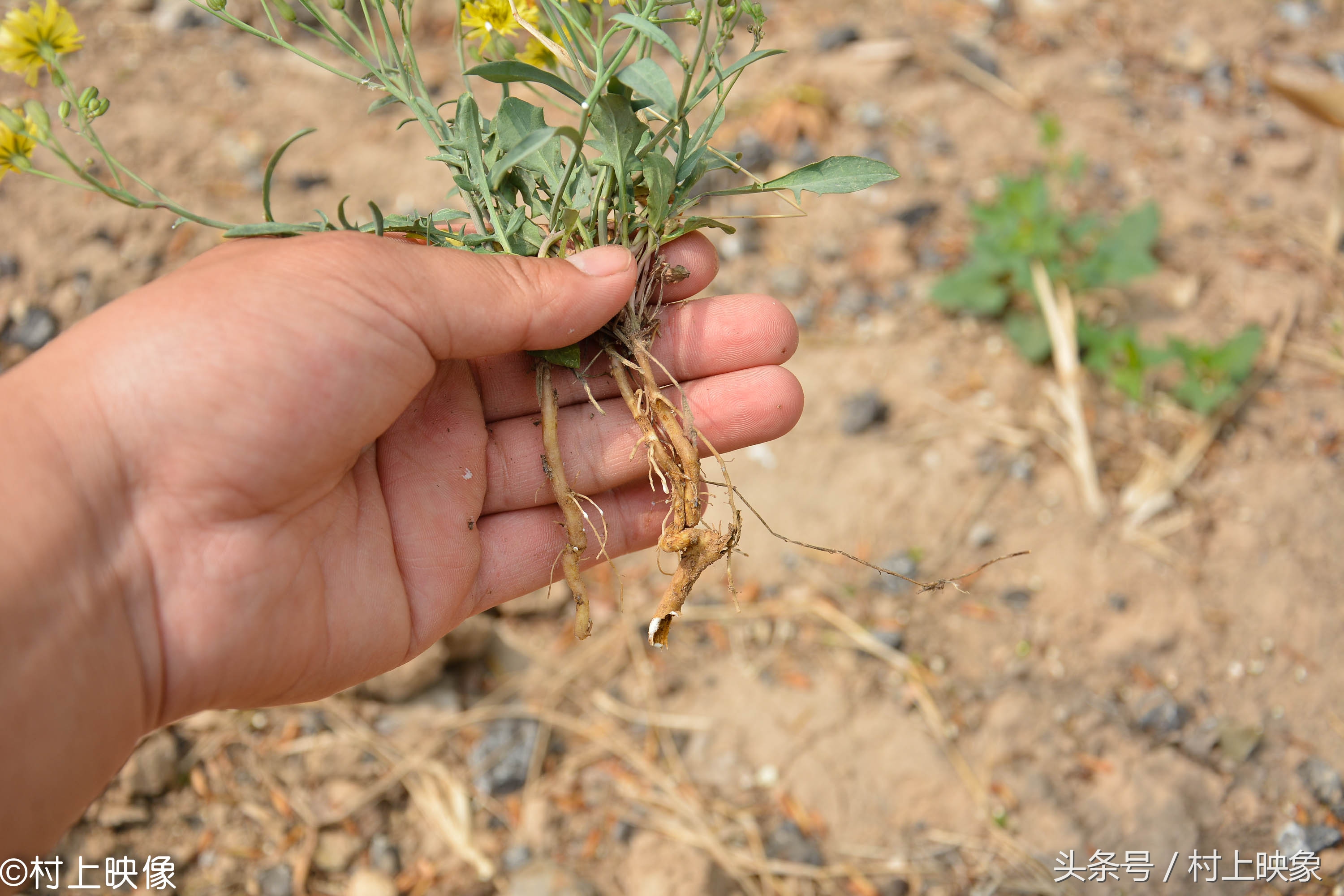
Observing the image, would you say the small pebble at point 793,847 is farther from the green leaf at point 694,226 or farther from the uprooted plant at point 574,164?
the green leaf at point 694,226

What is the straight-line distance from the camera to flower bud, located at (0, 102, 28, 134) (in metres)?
1.51

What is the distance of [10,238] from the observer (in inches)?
133

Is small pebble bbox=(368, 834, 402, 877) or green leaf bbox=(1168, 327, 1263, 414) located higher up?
green leaf bbox=(1168, 327, 1263, 414)

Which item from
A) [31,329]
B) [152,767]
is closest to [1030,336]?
[152,767]

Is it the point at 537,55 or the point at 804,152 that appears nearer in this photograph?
the point at 537,55

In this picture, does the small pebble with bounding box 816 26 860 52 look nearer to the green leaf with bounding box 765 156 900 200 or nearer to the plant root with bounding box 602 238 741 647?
the green leaf with bounding box 765 156 900 200

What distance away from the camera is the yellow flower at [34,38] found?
154cm

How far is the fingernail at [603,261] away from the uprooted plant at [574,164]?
86 millimetres

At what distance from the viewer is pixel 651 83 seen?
1.47 m

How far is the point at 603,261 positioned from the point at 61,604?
1100mm

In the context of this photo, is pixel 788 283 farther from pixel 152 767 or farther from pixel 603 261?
pixel 152 767

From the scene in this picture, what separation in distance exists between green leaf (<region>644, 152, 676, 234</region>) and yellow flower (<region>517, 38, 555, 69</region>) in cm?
38

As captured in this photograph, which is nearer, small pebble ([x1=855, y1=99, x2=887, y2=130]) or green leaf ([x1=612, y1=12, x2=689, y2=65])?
green leaf ([x1=612, y1=12, x2=689, y2=65])

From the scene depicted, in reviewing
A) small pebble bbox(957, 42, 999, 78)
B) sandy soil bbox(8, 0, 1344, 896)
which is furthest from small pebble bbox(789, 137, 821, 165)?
small pebble bbox(957, 42, 999, 78)
